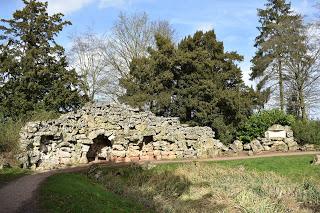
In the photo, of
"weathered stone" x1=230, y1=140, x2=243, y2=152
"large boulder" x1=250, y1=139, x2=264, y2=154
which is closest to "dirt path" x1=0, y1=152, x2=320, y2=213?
"weathered stone" x1=230, y1=140, x2=243, y2=152

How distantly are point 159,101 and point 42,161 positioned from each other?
9.28 meters

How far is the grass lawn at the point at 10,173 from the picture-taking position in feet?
51.5

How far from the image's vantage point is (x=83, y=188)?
13430mm

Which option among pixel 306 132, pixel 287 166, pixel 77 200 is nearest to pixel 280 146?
pixel 306 132

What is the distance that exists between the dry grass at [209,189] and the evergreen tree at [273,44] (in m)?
17.3

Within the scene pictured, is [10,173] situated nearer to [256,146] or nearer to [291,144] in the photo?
[256,146]

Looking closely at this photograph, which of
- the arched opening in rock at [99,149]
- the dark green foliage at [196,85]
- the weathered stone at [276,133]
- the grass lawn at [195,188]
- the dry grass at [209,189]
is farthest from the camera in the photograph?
the dark green foliage at [196,85]

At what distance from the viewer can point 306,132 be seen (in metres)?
27.0

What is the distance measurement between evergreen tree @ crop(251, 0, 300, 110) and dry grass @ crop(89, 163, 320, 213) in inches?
680

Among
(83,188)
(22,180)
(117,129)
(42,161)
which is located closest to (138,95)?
(117,129)

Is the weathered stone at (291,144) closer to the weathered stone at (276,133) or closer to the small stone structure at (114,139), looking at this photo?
the small stone structure at (114,139)

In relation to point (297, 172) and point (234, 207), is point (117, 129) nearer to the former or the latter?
point (297, 172)

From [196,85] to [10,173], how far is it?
1401cm

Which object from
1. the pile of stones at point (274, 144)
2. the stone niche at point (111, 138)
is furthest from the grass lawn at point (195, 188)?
the pile of stones at point (274, 144)
